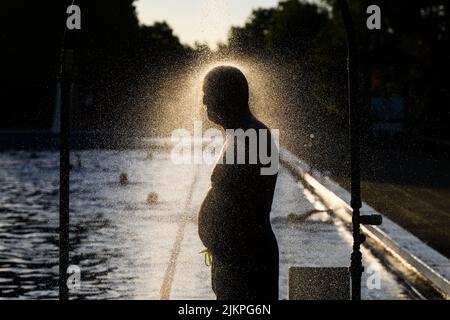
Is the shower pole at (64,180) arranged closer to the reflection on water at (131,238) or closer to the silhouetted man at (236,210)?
the silhouetted man at (236,210)

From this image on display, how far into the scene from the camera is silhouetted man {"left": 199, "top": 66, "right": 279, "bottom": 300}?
5.79 m

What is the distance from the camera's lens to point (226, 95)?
5871 millimetres

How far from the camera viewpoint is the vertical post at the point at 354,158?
7402 mm

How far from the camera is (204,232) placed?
587 cm

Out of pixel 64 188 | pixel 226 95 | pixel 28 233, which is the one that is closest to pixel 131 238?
pixel 28 233

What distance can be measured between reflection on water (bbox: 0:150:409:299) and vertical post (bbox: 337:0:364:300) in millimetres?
5733

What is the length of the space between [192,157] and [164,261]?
41.0 m

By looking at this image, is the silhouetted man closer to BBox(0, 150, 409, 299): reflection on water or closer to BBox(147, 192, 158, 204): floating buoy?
BBox(0, 150, 409, 299): reflection on water

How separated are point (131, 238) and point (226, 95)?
45.5ft

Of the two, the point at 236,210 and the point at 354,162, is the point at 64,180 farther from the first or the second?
the point at 354,162

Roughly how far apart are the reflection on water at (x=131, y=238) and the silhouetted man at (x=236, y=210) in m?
7.17

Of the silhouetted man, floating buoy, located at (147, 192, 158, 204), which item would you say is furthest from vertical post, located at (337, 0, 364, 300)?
floating buoy, located at (147, 192, 158, 204)

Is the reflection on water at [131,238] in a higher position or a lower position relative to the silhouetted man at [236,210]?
lower

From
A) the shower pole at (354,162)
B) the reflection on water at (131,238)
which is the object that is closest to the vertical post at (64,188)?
the shower pole at (354,162)
